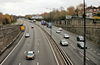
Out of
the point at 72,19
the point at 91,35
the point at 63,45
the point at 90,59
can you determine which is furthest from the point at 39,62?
the point at 72,19

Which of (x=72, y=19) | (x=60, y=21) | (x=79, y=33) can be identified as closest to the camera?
(x=79, y=33)

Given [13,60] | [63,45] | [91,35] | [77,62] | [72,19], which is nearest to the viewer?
[77,62]

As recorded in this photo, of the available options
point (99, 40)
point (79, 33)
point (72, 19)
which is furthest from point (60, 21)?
point (99, 40)

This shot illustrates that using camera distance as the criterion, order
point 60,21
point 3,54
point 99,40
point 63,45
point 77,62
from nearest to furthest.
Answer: point 77,62
point 3,54
point 63,45
point 99,40
point 60,21

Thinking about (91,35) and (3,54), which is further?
(91,35)

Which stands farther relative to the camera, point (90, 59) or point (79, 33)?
point (79, 33)

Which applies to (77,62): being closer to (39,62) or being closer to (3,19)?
(39,62)

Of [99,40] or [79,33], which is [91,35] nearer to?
[99,40]

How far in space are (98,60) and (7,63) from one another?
16.4 m

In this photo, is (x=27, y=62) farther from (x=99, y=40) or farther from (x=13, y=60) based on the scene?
(x=99, y=40)

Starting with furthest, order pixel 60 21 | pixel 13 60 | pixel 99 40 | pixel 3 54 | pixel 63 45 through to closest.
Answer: pixel 60 21, pixel 99 40, pixel 63 45, pixel 3 54, pixel 13 60

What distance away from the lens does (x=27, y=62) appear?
39.8 m

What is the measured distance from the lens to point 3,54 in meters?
48.5

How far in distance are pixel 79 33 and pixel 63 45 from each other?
33.0 meters
